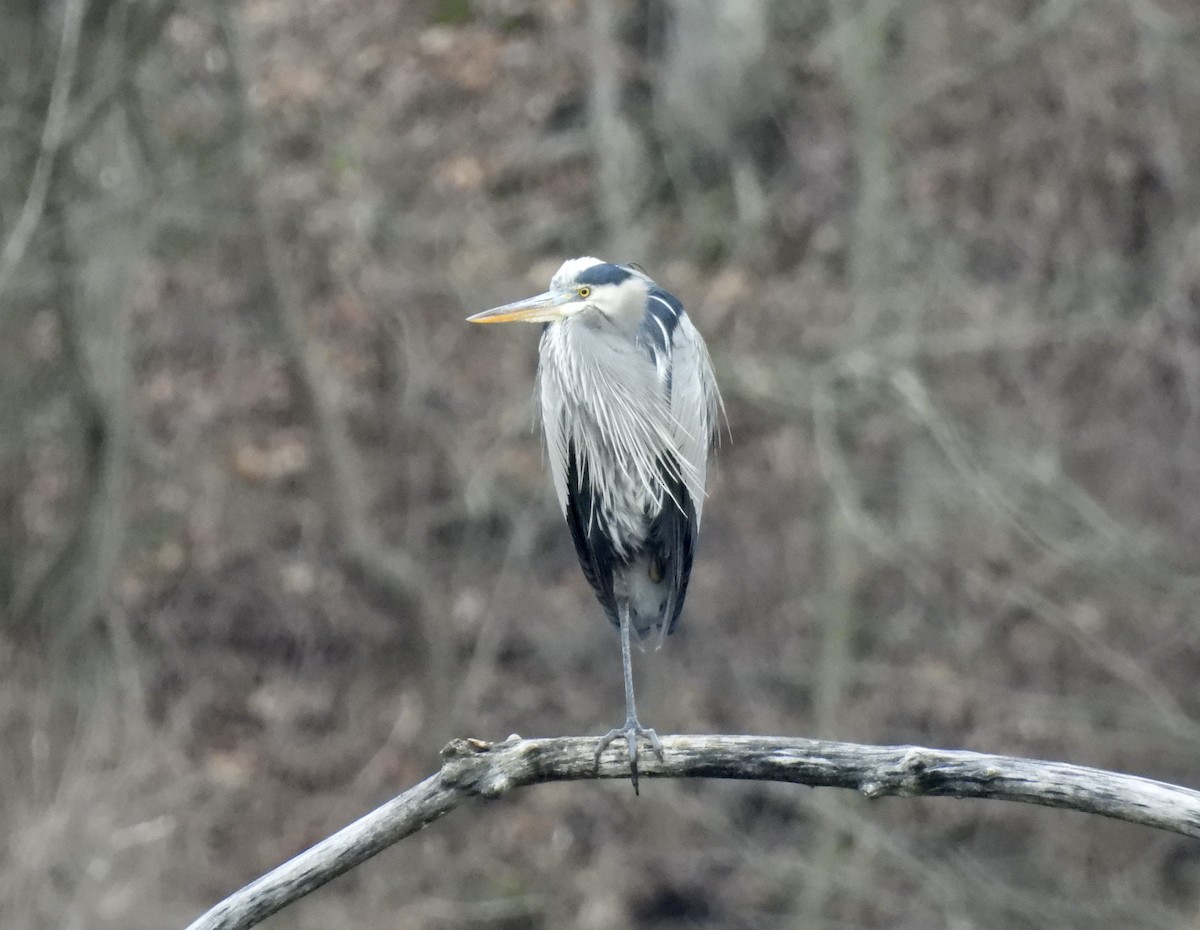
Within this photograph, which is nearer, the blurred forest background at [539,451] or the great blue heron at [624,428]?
the great blue heron at [624,428]

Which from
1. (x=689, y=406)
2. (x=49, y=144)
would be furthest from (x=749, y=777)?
(x=49, y=144)

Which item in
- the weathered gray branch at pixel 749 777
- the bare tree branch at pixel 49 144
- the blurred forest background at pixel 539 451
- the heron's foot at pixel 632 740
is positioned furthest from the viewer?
the blurred forest background at pixel 539 451

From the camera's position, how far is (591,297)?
14.8 ft

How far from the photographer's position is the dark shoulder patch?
450cm

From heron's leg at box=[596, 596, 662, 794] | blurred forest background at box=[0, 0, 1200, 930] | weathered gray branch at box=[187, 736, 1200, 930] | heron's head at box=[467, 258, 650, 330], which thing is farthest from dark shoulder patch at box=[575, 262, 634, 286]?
blurred forest background at box=[0, 0, 1200, 930]

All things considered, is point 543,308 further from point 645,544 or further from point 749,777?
point 749,777

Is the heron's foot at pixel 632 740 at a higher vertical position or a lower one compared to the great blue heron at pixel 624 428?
lower

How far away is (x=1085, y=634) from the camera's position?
25.8ft

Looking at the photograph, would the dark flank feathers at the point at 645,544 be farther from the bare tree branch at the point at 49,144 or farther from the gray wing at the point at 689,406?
the bare tree branch at the point at 49,144

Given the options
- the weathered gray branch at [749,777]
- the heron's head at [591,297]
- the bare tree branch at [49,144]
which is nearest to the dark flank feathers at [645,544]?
the heron's head at [591,297]

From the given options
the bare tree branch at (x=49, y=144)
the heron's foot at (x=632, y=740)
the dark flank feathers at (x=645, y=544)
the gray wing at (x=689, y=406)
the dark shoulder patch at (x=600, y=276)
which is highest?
the bare tree branch at (x=49, y=144)

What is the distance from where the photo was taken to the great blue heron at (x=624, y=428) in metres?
4.54

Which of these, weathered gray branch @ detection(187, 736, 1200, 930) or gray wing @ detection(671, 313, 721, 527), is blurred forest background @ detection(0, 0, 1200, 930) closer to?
gray wing @ detection(671, 313, 721, 527)

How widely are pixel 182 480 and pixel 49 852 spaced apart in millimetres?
3024
